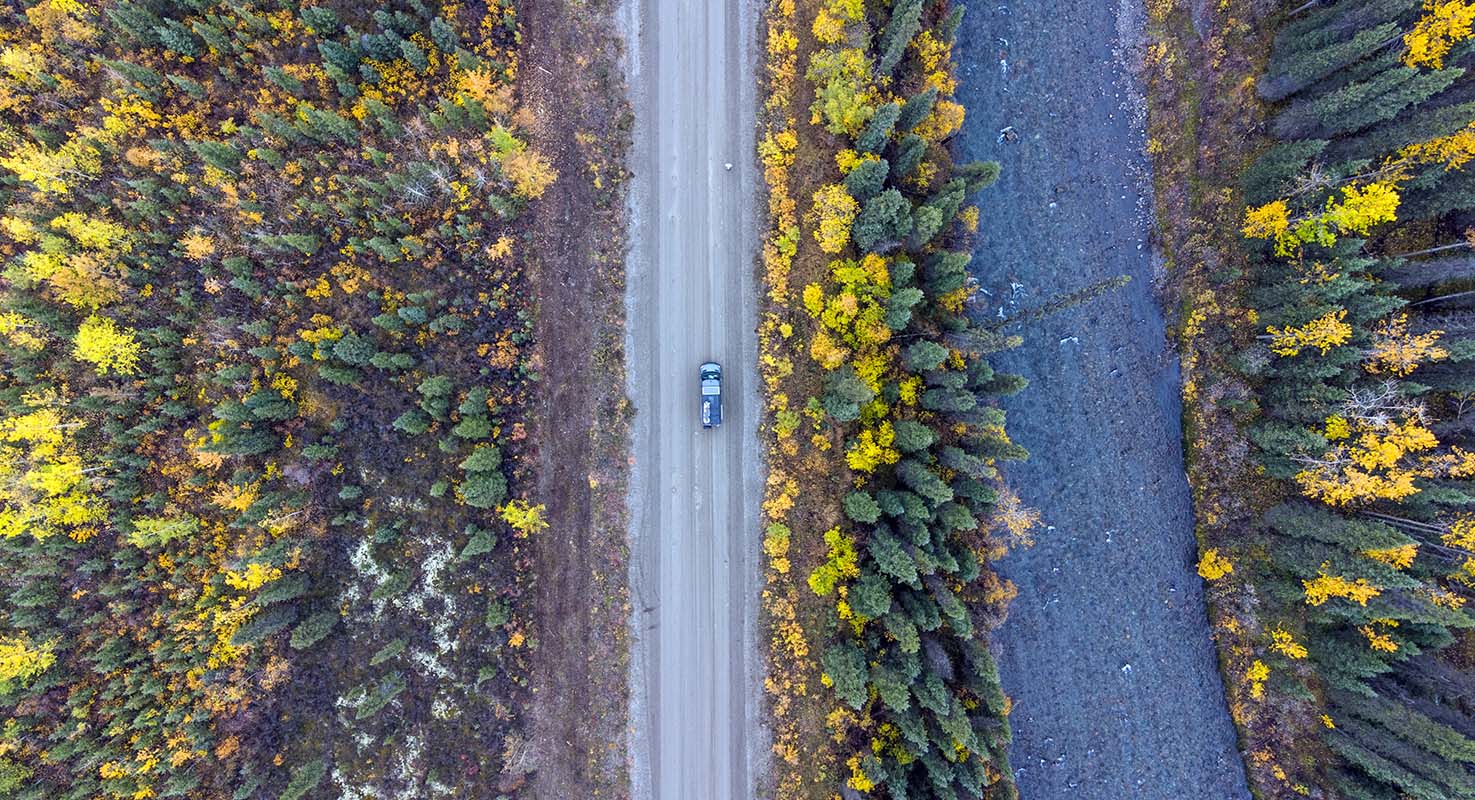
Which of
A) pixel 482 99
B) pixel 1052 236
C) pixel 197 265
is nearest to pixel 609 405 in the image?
pixel 482 99

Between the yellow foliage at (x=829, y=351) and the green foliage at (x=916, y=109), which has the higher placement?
the green foliage at (x=916, y=109)

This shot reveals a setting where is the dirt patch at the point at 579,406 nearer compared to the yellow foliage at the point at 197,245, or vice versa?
the yellow foliage at the point at 197,245

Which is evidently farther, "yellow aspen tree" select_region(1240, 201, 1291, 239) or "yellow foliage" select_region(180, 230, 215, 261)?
"yellow aspen tree" select_region(1240, 201, 1291, 239)

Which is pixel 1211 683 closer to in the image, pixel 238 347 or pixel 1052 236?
pixel 1052 236

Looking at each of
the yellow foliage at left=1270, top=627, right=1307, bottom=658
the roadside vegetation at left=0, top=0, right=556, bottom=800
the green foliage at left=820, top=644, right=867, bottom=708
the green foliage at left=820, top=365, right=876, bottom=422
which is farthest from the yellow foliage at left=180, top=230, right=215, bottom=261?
the yellow foliage at left=1270, top=627, right=1307, bottom=658

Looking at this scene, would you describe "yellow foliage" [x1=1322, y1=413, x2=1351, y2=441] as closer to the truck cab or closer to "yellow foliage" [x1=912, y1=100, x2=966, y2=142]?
"yellow foliage" [x1=912, y1=100, x2=966, y2=142]

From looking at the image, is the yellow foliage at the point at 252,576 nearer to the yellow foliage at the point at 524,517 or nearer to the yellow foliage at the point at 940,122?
the yellow foliage at the point at 524,517

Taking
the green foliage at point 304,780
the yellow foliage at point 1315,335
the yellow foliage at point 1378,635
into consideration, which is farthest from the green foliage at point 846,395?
the green foliage at point 304,780

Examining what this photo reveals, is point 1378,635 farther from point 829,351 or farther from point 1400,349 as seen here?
point 829,351
